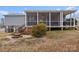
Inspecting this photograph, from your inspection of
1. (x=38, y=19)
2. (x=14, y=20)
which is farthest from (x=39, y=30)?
(x=14, y=20)

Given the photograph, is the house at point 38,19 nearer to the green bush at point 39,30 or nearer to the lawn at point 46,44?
Answer: the green bush at point 39,30

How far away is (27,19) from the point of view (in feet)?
15.3

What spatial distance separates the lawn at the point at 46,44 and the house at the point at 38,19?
22cm

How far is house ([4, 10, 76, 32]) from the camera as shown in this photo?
4.57 meters

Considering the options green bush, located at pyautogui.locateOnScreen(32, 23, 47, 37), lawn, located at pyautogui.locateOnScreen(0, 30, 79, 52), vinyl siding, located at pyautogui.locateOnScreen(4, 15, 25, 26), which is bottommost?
lawn, located at pyautogui.locateOnScreen(0, 30, 79, 52)

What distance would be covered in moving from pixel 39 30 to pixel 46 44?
1.15 feet

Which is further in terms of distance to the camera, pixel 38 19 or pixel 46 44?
pixel 38 19

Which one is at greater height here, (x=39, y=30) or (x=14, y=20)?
(x=14, y=20)

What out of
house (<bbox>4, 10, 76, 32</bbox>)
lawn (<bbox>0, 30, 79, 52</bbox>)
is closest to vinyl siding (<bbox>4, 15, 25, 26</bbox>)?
house (<bbox>4, 10, 76, 32</bbox>)

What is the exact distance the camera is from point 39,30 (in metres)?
4.51

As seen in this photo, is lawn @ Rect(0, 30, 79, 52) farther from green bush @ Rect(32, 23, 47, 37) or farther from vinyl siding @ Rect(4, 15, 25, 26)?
vinyl siding @ Rect(4, 15, 25, 26)

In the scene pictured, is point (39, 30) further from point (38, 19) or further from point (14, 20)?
point (14, 20)

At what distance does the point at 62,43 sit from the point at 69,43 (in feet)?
0.52

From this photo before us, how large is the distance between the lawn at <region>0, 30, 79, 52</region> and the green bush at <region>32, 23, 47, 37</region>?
0.09 m
